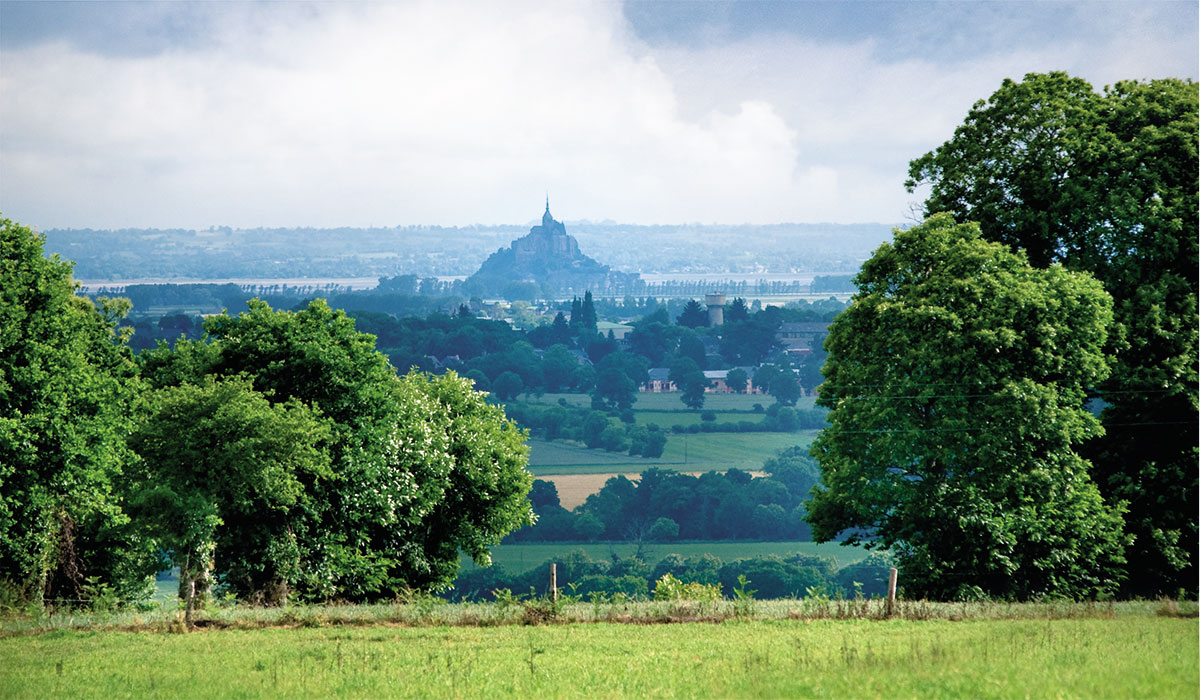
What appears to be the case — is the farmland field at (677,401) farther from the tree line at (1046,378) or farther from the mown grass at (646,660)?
the mown grass at (646,660)

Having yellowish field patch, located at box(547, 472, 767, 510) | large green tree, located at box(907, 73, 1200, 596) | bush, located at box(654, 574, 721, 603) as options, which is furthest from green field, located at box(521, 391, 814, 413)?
bush, located at box(654, 574, 721, 603)

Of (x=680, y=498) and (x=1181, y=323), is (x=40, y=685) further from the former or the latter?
(x=680, y=498)

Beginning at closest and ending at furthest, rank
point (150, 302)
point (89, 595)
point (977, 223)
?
point (977, 223)
point (89, 595)
point (150, 302)

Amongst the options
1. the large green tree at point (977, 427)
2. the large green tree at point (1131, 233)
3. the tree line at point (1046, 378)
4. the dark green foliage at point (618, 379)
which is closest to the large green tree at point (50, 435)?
the large green tree at point (977, 427)

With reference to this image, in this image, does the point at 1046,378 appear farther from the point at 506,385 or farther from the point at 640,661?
the point at 506,385

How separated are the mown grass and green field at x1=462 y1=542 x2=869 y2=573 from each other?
84280 millimetres

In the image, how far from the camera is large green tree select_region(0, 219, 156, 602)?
949 inches

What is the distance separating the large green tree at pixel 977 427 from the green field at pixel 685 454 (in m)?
108

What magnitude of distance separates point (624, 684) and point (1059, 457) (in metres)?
11.8

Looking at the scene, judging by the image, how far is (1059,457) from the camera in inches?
838

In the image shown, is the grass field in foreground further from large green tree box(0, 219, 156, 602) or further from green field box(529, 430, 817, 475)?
green field box(529, 430, 817, 475)

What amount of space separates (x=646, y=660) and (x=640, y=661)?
106mm

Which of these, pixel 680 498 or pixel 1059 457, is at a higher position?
pixel 1059 457

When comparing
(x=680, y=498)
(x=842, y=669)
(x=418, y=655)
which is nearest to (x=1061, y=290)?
(x=842, y=669)
